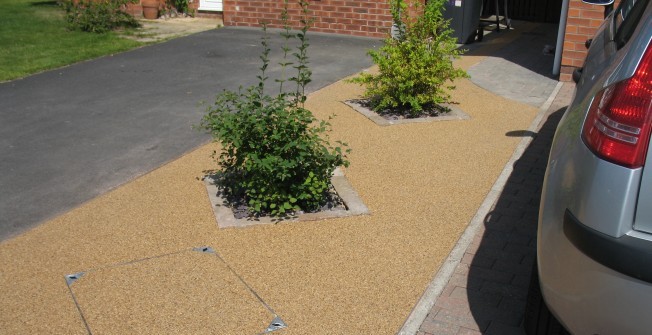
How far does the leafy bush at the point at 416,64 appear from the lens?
27.5ft

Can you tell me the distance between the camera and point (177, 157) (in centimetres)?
718

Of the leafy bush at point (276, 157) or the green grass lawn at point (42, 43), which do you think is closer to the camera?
the leafy bush at point (276, 157)

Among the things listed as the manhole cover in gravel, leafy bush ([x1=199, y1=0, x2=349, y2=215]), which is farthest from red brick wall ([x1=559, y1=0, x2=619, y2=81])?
the manhole cover in gravel

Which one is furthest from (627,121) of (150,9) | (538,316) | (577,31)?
(150,9)

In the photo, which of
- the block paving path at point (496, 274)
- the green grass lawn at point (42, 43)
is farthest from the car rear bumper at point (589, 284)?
the green grass lawn at point (42, 43)

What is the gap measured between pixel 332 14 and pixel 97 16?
4828 millimetres

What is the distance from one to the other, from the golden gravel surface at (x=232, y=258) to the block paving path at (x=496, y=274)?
188mm

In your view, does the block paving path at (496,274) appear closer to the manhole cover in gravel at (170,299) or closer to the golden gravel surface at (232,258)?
the golden gravel surface at (232,258)

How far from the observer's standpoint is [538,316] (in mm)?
3736

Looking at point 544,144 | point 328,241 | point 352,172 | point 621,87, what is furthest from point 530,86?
point 621,87

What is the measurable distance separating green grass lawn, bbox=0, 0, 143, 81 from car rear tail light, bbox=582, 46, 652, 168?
969 cm

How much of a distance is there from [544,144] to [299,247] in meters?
3.44

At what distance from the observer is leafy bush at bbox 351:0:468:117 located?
27.5 feet

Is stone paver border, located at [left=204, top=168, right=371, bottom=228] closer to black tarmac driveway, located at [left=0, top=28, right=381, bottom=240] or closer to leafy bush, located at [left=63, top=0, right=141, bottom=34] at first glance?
black tarmac driveway, located at [left=0, top=28, right=381, bottom=240]
